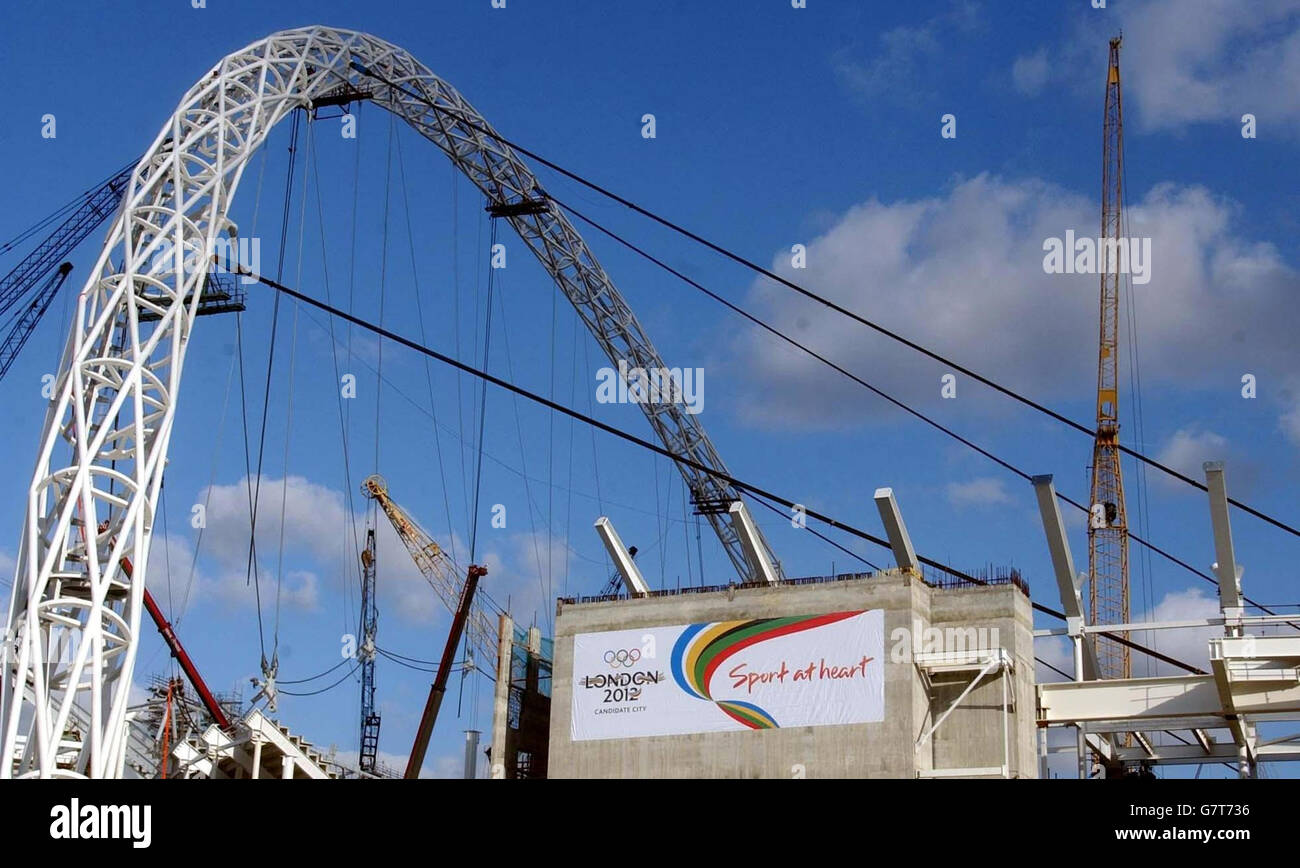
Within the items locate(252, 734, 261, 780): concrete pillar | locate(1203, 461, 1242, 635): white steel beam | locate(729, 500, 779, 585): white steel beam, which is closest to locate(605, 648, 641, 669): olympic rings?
locate(729, 500, 779, 585): white steel beam

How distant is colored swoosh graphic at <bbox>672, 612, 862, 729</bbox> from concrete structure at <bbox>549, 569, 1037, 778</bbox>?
33 cm

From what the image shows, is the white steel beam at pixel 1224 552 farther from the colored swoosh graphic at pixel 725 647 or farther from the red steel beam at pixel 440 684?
the red steel beam at pixel 440 684

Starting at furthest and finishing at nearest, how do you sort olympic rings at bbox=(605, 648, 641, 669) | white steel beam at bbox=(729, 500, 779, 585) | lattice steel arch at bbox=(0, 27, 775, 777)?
white steel beam at bbox=(729, 500, 779, 585)
olympic rings at bbox=(605, 648, 641, 669)
lattice steel arch at bbox=(0, 27, 775, 777)

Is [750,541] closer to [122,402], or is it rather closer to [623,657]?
[623,657]

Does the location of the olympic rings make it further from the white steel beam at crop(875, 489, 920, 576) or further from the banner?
the white steel beam at crop(875, 489, 920, 576)

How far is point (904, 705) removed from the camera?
53.9 meters

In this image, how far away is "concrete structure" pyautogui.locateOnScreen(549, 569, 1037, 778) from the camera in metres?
53.7

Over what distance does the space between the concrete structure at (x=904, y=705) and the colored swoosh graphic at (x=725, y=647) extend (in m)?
0.33

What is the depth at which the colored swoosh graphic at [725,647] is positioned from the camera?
56.0 m

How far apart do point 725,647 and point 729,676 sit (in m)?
1.12

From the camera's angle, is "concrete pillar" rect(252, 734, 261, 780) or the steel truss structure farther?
"concrete pillar" rect(252, 734, 261, 780)
